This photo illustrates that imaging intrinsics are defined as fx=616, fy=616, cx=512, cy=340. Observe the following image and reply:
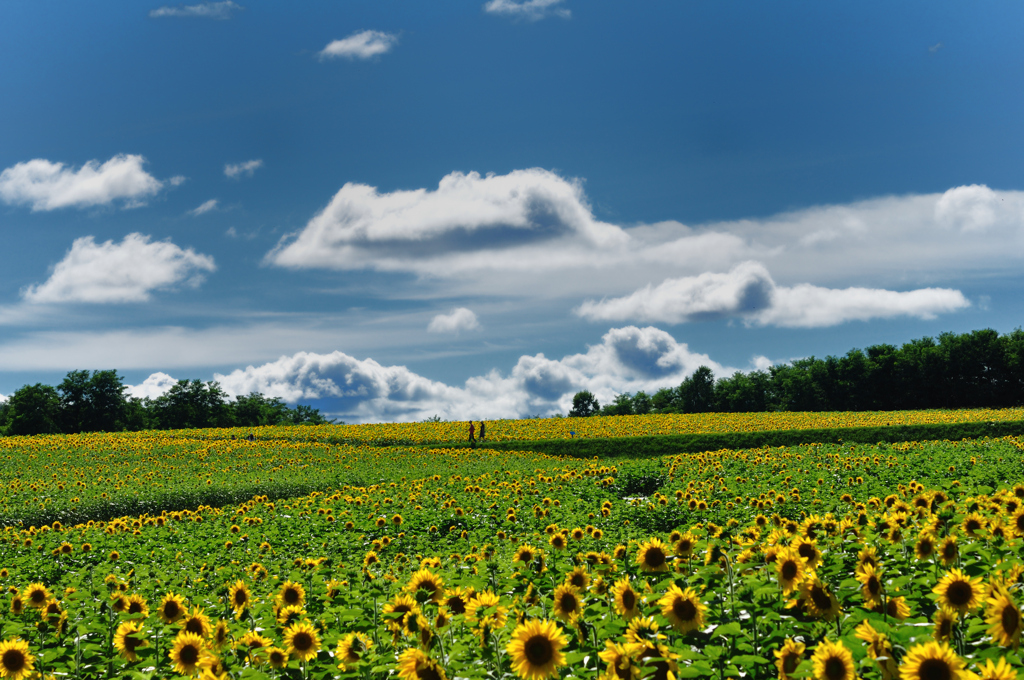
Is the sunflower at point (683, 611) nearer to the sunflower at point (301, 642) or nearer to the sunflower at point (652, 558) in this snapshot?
the sunflower at point (652, 558)

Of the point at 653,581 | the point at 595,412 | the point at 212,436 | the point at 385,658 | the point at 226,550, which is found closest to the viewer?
the point at 385,658

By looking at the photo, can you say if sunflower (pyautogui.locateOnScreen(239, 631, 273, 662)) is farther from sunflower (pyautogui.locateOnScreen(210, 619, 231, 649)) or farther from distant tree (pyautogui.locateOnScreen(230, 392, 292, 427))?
distant tree (pyautogui.locateOnScreen(230, 392, 292, 427))

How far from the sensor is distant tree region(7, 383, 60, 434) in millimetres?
75000

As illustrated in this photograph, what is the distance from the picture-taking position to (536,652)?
3.45m

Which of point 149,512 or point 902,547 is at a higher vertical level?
point 902,547

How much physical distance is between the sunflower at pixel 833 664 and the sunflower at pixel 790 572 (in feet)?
3.84

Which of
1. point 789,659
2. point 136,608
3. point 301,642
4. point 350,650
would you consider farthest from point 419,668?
point 136,608

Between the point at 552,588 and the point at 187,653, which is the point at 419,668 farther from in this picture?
the point at 552,588

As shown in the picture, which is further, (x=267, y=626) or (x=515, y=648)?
(x=267, y=626)

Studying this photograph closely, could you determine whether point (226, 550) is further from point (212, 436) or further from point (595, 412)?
point (595, 412)

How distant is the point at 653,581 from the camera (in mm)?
5574

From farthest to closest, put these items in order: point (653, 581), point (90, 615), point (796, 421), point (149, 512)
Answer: point (796, 421) → point (149, 512) → point (90, 615) → point (653, 581)

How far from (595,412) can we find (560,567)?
9463 centimetres

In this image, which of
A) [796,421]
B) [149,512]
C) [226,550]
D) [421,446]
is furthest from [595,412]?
[226,550]
